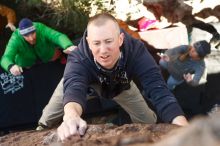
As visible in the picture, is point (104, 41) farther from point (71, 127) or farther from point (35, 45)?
point (35, 45)

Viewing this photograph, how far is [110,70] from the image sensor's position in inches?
114

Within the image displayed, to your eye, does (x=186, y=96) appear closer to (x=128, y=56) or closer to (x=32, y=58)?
(x=32, y=58)

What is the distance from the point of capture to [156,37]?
5.55m

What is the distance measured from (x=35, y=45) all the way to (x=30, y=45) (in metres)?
0.05

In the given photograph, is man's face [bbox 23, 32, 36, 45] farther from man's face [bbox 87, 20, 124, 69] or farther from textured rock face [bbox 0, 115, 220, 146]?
textured rock face [bbox 0, 115, 220, 146]

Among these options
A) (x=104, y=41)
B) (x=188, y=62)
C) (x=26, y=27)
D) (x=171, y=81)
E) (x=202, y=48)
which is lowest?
(x=171, y=81)

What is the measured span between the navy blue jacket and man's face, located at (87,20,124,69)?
0.37 feet

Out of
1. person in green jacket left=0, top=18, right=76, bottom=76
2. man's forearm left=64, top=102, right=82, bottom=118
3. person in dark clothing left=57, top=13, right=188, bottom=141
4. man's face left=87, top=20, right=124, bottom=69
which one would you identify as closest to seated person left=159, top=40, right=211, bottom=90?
person in green jacket left=0, top=18, right=76, bottom=76

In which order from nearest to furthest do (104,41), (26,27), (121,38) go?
1. (104,41)
2. (121,38)
3. (26,27)

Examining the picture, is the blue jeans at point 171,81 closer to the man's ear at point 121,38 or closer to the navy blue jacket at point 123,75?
the navy blue jacket at point 123,75

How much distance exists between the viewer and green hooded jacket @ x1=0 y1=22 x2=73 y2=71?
4492mm

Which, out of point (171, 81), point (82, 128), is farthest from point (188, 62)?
point (82, 128)

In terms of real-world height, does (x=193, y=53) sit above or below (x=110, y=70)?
below

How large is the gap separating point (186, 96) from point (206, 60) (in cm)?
46
